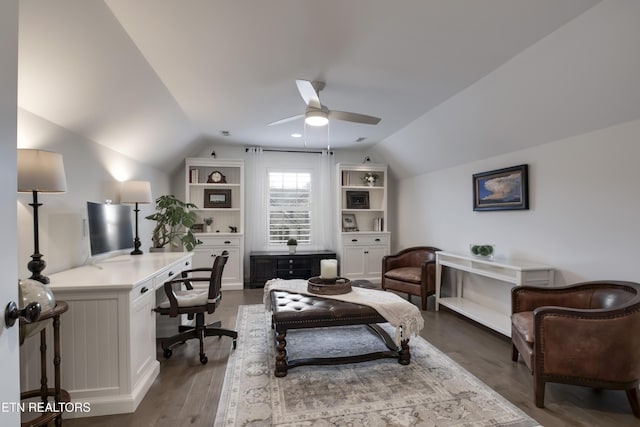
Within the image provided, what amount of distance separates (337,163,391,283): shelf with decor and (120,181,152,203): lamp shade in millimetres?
3244

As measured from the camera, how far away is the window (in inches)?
236

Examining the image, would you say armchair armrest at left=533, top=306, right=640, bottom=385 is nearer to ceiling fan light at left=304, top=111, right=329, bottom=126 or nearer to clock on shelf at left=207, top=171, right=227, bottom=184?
ceiling fan light at left=304, top=111, right=329, bottom=126

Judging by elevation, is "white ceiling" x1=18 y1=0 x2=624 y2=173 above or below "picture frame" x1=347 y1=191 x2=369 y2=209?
above

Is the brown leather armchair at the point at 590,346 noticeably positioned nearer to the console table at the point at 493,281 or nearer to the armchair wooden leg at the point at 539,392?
the armchair wooden leg at the point at 539,392

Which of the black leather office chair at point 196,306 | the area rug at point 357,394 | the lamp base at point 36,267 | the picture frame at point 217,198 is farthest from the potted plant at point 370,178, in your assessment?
the lamp base at point 36,267

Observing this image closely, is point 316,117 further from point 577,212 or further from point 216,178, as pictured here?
point 216,178

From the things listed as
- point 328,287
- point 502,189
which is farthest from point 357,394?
point 502,189

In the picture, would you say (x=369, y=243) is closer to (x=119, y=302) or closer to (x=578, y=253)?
(x=578, y=253)

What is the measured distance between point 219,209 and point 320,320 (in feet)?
11.9

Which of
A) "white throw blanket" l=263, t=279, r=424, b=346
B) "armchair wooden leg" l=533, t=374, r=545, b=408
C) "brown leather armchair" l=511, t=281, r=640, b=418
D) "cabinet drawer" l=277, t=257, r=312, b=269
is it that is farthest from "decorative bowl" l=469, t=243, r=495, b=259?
"cabinet drawer" l=277, t=257, r=312, b=269

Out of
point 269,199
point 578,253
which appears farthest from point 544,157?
point 269,199

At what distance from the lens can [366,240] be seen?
19.2 ft

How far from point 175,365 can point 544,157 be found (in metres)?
4.05

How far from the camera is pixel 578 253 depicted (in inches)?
112
